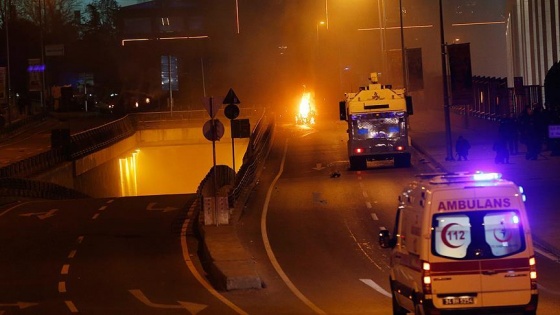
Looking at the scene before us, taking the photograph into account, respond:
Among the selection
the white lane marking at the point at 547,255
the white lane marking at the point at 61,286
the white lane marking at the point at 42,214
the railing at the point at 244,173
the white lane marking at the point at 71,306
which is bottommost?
the white lane marking at the point at 547,255

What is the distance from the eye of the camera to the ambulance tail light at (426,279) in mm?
11391

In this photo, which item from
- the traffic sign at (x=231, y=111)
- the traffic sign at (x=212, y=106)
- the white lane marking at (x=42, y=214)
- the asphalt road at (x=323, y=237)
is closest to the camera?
the asphalt road at (x=323, y=237)

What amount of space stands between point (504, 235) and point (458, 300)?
94cm

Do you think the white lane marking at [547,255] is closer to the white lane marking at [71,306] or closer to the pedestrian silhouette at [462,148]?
the white lane marking at [71,306]

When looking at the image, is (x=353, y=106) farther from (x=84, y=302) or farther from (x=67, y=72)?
(x=67, y=72)

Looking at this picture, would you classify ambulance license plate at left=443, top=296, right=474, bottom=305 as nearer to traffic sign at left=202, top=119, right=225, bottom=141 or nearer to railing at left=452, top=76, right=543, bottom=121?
traffic sign at left=202, top=119, right=225, bottom=141

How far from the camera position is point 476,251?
37.5ft

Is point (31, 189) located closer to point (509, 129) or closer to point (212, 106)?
point (212, 106)

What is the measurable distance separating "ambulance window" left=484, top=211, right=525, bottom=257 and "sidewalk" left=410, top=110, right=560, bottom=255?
387 inches

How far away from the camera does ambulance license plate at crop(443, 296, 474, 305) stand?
1137 cm

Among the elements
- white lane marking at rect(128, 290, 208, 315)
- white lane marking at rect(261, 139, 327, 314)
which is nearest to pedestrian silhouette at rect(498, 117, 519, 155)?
white lane marking at rect(261, 139, 327, 314)

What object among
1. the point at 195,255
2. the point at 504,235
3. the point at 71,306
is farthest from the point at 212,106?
the point at 504,235

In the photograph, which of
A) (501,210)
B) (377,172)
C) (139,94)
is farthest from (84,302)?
(139,94)

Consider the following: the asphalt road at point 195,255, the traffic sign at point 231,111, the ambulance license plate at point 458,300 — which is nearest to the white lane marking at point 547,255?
the asphalt road at point 195,255
